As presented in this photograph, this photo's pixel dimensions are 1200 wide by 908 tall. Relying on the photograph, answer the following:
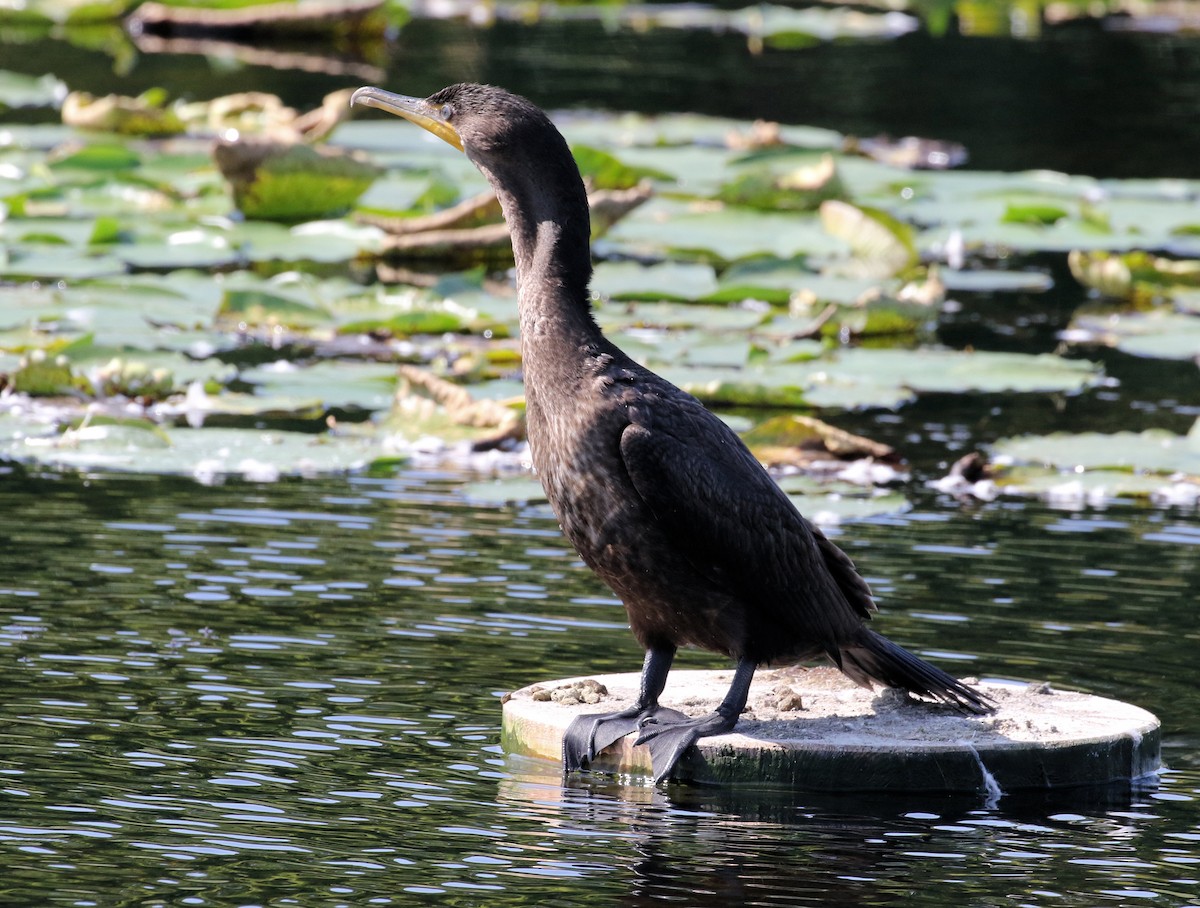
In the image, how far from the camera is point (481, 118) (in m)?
5.50

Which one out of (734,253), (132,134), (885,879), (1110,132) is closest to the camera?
(885,879)

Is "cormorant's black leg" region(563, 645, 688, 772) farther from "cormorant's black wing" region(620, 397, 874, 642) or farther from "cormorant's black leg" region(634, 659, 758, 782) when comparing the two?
"cormorant's black wing" region(620, 397, 874, 642)

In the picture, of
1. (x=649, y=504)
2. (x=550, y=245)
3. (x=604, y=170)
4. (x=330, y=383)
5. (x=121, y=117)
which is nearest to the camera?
(x=649, y=504)

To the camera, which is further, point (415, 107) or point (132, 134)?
point (132, 134)

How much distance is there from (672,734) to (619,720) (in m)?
0.16

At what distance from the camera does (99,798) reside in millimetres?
4805

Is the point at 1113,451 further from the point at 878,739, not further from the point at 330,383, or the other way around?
the point at 878,739

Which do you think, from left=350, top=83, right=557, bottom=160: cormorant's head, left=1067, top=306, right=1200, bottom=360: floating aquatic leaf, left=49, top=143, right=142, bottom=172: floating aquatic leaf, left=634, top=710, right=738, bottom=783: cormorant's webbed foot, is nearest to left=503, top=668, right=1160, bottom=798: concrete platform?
left=634, top=710, right=738, bottom=783: cormorant's webbed foot

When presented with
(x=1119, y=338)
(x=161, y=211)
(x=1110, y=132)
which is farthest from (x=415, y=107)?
(x=1110, y=132)

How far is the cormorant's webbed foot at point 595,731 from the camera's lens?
5203 mm

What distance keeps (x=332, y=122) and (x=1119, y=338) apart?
5740 millimetres

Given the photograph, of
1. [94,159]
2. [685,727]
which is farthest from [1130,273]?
[685,727]

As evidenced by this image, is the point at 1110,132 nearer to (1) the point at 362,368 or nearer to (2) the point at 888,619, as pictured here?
(1) the point at 362,368

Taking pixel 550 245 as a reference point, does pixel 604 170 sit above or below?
above
